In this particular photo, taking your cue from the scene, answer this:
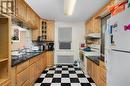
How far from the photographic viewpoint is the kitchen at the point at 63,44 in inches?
61.6

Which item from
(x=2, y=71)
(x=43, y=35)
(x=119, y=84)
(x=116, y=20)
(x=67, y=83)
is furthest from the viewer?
(x=43, y=35)

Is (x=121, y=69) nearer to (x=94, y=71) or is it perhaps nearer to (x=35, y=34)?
(x=94, y=71)

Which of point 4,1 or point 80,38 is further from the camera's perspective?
point 80,38

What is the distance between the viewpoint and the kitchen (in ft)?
5.13

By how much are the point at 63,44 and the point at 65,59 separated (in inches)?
31.6

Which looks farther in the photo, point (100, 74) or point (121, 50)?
point (100, 74)

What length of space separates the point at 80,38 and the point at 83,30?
46cm

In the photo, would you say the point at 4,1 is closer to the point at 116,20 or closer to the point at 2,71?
the point at 2,71

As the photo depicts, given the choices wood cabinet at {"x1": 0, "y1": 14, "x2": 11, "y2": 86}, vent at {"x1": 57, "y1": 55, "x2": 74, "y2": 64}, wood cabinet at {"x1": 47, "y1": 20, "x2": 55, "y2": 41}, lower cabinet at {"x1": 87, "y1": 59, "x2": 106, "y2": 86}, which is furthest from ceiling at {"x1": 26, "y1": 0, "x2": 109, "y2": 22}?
vent at {"x1": 57, "y1": 55, "x2": 74, "y2": 64}

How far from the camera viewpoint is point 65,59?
7.16 metres

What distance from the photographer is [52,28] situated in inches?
271

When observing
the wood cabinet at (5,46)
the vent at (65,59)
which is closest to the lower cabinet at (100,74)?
the wood cabinet at (5,46)

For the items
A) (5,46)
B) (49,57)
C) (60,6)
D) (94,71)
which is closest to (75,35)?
(49,57)

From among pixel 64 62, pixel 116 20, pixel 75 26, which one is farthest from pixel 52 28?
pixel 116 20
